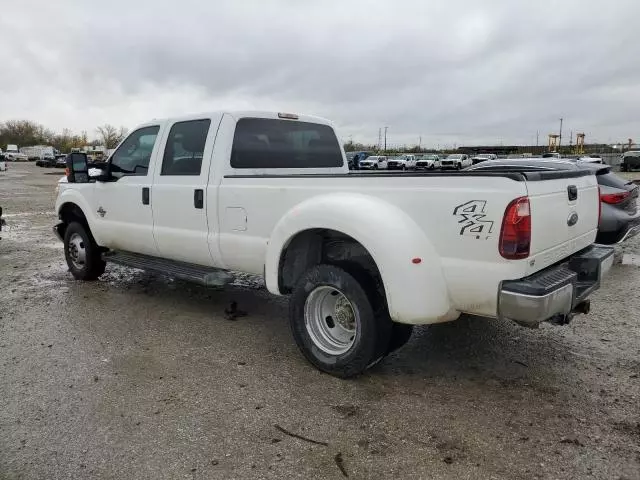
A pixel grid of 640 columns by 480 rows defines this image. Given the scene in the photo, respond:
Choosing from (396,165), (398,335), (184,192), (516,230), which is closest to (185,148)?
(184,192)

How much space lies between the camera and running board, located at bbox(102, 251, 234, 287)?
4719mm

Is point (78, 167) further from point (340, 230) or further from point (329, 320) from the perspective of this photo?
point (340, 230)

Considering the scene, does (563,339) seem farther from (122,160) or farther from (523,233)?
(122,160)

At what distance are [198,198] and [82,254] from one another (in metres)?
2.80

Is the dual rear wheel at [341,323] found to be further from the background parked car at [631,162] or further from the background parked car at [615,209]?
the background parked car at [631,162]

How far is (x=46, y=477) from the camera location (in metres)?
2.71

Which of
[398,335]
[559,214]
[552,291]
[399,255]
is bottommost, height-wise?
[398,335]

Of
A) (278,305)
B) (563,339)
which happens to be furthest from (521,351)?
(278,305)

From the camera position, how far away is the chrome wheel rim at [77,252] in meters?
6.70

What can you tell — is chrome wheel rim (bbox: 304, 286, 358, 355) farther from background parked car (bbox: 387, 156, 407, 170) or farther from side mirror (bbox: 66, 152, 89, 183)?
side mirror (bbox: 66, 152, 89, 183)

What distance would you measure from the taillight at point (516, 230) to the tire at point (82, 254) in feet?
17.5

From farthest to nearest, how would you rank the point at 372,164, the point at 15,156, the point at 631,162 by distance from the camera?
the point at 15,156 → the point at 631,162 → the point at 372,164

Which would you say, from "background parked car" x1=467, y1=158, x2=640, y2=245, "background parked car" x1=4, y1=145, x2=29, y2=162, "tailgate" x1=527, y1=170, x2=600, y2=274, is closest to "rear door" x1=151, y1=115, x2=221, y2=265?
"tailgate" x1=527, y1=170, x2=600, y2=274

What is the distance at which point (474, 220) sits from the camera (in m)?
3.06
